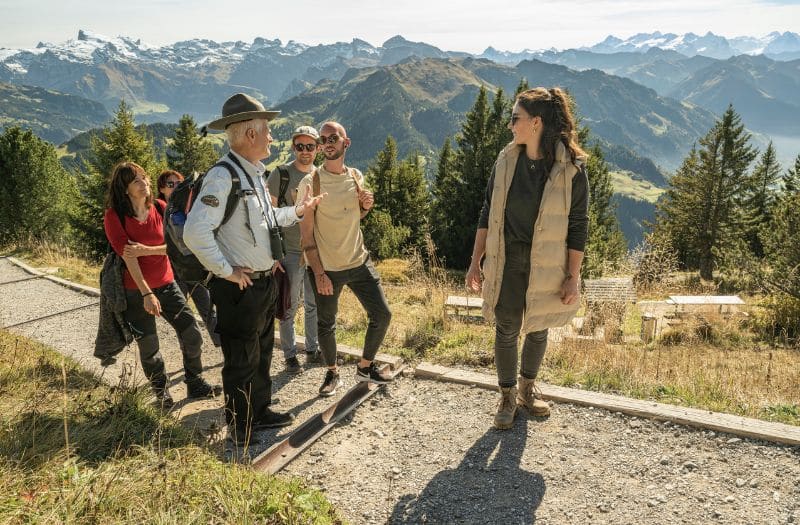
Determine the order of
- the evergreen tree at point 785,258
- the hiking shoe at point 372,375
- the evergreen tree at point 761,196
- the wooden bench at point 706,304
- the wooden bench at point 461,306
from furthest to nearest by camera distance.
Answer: the evergreen tree at point 761,196
the evergreen tree at point 785,258
the wooden bench at point 706,304
the wooden bench at point 461,306
the hiking shoe at point 372,375

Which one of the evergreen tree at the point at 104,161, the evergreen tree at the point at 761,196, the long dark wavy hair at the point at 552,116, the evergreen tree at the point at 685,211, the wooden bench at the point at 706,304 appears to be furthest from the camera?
the evergreen tree at the point at 761,196

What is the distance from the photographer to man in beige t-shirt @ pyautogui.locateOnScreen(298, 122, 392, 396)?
4238 millimetres

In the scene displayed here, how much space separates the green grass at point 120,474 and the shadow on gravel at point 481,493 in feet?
1.90

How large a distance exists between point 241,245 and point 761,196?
55904 millimetres

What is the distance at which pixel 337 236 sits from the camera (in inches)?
169

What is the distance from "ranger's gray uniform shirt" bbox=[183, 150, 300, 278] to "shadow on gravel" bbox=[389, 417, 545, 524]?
194 cm

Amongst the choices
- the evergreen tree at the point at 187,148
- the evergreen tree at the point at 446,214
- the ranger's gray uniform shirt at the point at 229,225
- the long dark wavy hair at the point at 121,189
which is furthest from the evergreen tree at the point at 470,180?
the ranger's gray uniform shirt at the point at 229,225

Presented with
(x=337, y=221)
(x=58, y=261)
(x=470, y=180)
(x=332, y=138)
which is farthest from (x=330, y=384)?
(x=470, y=180)

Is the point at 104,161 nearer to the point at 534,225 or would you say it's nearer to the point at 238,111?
the point at 238,111

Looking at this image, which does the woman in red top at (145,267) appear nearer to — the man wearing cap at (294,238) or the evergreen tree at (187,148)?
the man wearing cap at (294,238)

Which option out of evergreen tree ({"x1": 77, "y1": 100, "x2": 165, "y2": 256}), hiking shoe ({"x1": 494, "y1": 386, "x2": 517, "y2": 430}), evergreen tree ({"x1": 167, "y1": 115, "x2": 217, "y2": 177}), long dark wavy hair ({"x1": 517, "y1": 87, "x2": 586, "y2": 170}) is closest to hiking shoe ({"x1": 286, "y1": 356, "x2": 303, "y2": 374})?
hiking shoe ({"x1": 494, "y1": 386, "x2": 517, "y2": 430})

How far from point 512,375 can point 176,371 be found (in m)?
4.00

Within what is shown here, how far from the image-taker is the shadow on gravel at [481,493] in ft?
10.3

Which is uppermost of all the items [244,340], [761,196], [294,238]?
[761,196]
